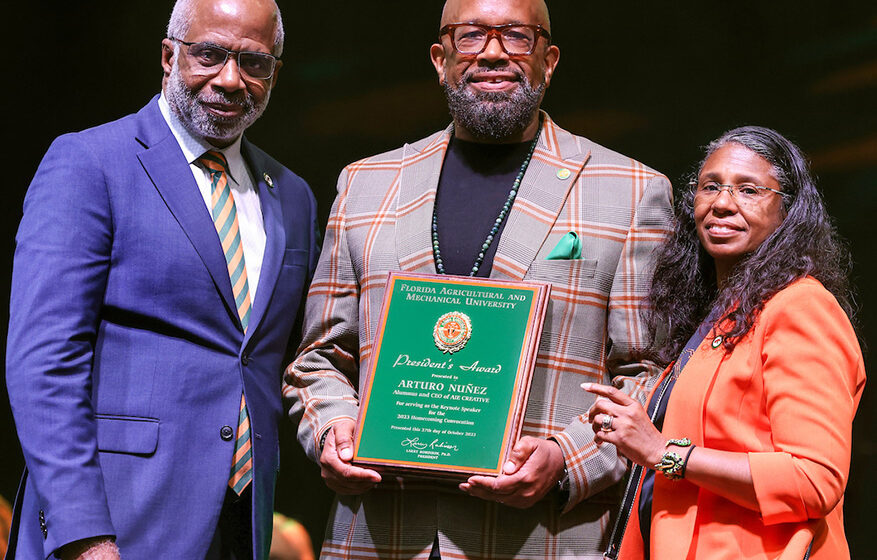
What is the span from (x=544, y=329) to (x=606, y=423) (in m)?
0.34

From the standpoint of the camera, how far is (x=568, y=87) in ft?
12.8

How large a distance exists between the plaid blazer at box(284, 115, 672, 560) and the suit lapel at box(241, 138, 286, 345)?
0.14m

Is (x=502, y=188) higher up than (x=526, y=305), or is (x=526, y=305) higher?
(x=502, y=188)

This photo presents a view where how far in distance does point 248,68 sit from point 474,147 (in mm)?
564

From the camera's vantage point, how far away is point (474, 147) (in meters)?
2.66

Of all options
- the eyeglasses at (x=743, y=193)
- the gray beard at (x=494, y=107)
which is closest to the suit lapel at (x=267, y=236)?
the gray beard at (x=494, y=107)

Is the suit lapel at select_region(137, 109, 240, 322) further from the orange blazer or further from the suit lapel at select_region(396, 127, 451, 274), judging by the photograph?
the orange blazer

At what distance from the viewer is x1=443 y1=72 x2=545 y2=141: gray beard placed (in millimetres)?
2555

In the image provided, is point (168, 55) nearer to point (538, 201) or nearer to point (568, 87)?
point (538, 201)

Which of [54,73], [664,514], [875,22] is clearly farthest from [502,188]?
[54,73]

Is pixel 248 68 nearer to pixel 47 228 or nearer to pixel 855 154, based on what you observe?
pixel 47 228

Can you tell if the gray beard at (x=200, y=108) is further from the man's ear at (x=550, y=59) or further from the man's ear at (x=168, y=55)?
the man's ear at (x=550, y=59)

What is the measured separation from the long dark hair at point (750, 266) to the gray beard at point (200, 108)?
102cm

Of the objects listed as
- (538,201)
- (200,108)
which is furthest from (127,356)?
(538,201)
